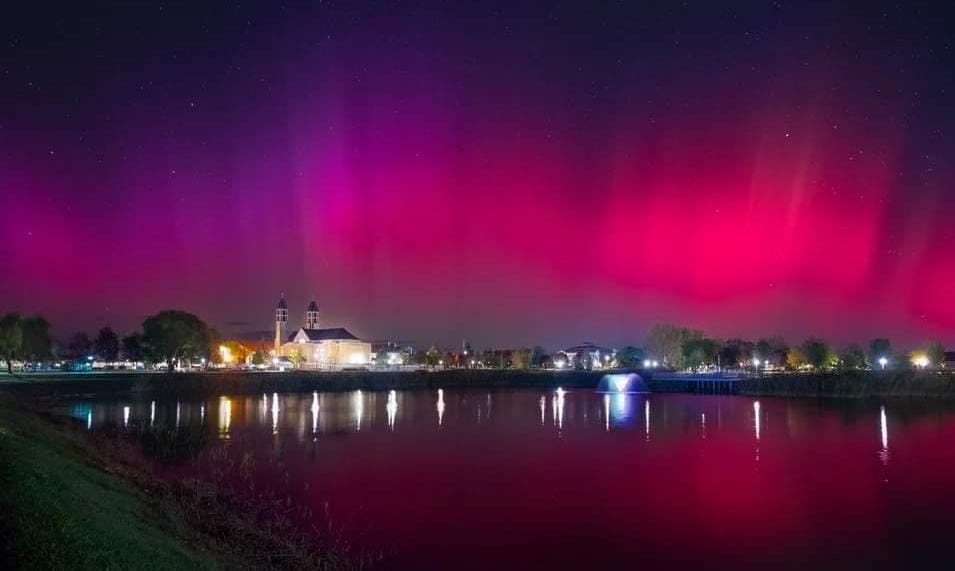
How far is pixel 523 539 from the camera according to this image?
2817 centimetres

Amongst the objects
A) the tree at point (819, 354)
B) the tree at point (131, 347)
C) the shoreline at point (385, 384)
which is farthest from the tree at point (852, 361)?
the tree at point (131, 347)

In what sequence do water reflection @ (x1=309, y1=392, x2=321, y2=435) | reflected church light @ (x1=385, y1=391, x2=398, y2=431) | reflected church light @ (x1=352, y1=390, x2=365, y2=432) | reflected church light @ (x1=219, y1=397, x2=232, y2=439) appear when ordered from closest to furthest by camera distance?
1. reflected church light @ (x1=219, y1=397, x2=232, y2=439)
2. water reflection @ (x1=309, y1=392, x2=321, y2=435)
3. reflected church light @ (x1=352, y1=390, x2=365, y2=432)
4. reflected church light @ (x1=385, y1=391, x2=398, y2=431)

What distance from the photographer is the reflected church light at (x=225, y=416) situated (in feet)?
192

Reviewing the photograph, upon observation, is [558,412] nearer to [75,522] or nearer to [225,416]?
[225,416]

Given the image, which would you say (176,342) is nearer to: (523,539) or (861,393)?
(523,539)

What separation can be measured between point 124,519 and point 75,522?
11.1 feet

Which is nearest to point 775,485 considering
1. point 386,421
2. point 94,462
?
point 94,462

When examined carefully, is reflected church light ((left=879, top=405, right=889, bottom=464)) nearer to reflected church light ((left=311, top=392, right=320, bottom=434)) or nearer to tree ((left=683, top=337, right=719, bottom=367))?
reflected church light ((left=311, top=392, right=320, bottom=434))

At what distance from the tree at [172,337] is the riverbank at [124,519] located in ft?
304

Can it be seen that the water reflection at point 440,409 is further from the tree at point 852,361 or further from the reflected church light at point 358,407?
the tree at point 852,361

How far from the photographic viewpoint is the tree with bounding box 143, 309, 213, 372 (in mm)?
123562

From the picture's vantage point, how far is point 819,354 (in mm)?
189625

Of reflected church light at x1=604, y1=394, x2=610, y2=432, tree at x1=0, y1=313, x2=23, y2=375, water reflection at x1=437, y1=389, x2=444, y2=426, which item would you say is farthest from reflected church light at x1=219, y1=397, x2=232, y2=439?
tree at x1=0, y1=313, x2=23, y2=375

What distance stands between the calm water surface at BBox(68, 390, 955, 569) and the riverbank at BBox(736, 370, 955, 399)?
34571 mm
